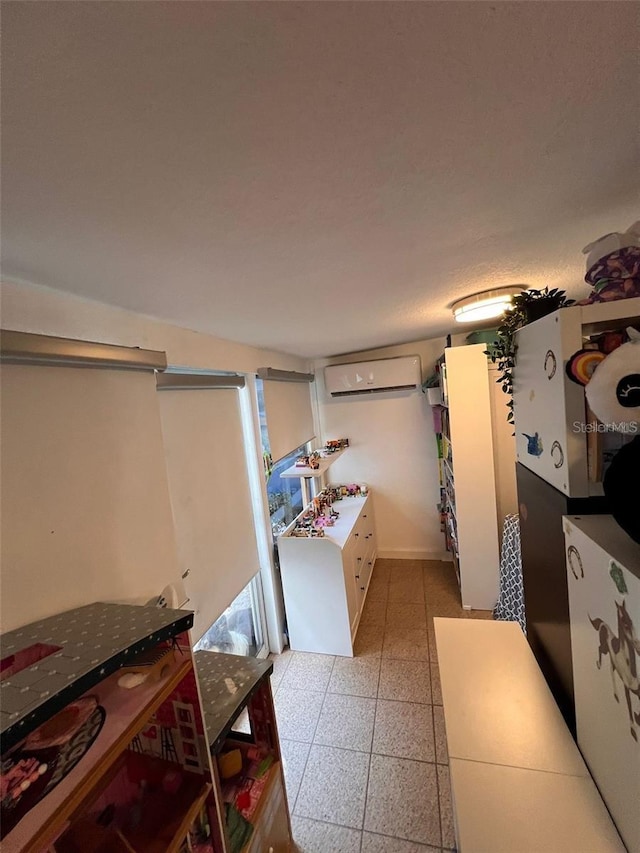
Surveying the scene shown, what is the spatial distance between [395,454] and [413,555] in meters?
1.06

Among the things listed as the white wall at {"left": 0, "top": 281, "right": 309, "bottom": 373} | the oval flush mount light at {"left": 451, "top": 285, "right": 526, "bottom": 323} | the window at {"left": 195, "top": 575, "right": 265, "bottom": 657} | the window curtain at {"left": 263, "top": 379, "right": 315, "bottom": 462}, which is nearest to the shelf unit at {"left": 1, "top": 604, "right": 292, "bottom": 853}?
the white wall at {"left": 0, "top": 281, "right": 309, "bottom": 373}

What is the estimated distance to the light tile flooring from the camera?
4.41 ft

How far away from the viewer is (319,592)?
225 cm

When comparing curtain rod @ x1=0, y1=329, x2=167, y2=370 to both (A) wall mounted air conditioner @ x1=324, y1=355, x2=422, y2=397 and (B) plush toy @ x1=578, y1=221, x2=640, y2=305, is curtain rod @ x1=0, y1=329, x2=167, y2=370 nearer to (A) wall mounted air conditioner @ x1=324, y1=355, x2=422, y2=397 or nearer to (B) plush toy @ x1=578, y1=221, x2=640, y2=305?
(B) plush toy @ x1=578, y1=221, x2=640, y2=305

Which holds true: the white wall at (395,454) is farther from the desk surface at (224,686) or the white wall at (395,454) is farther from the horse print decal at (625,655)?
the horse print decal at (625,655)

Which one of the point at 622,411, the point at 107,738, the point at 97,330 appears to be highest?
the point at 97,330

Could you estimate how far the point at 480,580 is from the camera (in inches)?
101

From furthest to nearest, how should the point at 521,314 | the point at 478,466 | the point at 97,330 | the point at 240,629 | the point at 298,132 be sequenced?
the point at 478,466 < the point at 240,629 < the point at 97,330 < the point at 521,314 < the point at 298,132

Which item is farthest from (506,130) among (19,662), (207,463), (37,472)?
(207,463)

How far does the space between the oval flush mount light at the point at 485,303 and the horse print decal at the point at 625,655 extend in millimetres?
1287

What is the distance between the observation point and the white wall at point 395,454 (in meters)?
3.39

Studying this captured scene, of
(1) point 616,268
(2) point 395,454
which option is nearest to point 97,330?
(1) point 616,268

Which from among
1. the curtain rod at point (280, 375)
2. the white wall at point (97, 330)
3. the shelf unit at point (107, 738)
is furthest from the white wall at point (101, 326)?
the shelf unit at point (107, 738)

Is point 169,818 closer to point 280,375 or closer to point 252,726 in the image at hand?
point 252,726
